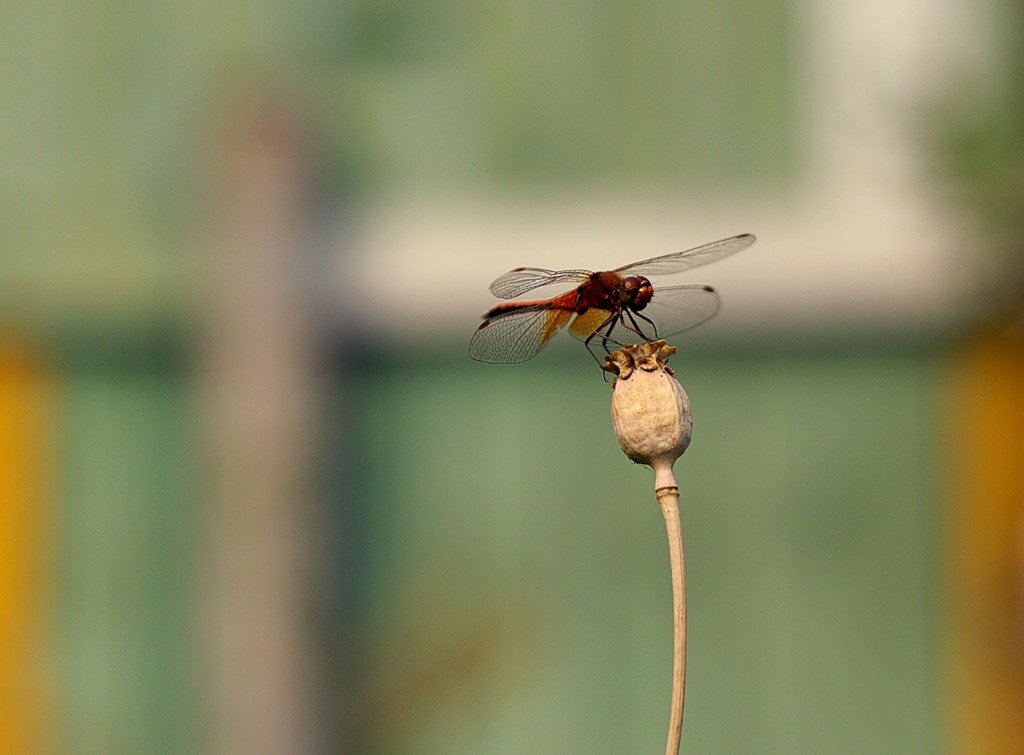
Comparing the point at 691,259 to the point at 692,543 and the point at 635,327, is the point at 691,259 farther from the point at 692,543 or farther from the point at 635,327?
the point at 692,543

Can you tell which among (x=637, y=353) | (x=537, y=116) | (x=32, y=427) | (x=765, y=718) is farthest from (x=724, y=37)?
(x=637, y=353)

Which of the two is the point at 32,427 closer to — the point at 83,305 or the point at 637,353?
the point at 83,305

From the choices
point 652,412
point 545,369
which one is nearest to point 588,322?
point 652,412

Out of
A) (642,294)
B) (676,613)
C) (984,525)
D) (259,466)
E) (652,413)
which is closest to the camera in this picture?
(676,613)

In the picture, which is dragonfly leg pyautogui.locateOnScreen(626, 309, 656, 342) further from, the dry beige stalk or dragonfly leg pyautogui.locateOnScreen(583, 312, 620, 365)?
the dry beige stalk

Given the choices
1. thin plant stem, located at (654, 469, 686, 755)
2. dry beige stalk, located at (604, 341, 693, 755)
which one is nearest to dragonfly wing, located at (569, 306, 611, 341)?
dry beige stalk, located at (604, 341, 693, 755)

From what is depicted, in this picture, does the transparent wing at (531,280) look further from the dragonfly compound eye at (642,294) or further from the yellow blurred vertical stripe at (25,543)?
the yellow blurred vertical stripe at (25,543)

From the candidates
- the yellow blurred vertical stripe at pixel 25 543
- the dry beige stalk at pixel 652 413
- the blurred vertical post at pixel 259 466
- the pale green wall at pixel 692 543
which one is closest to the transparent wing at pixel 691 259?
the dry beige stalk at pixel 652 413
